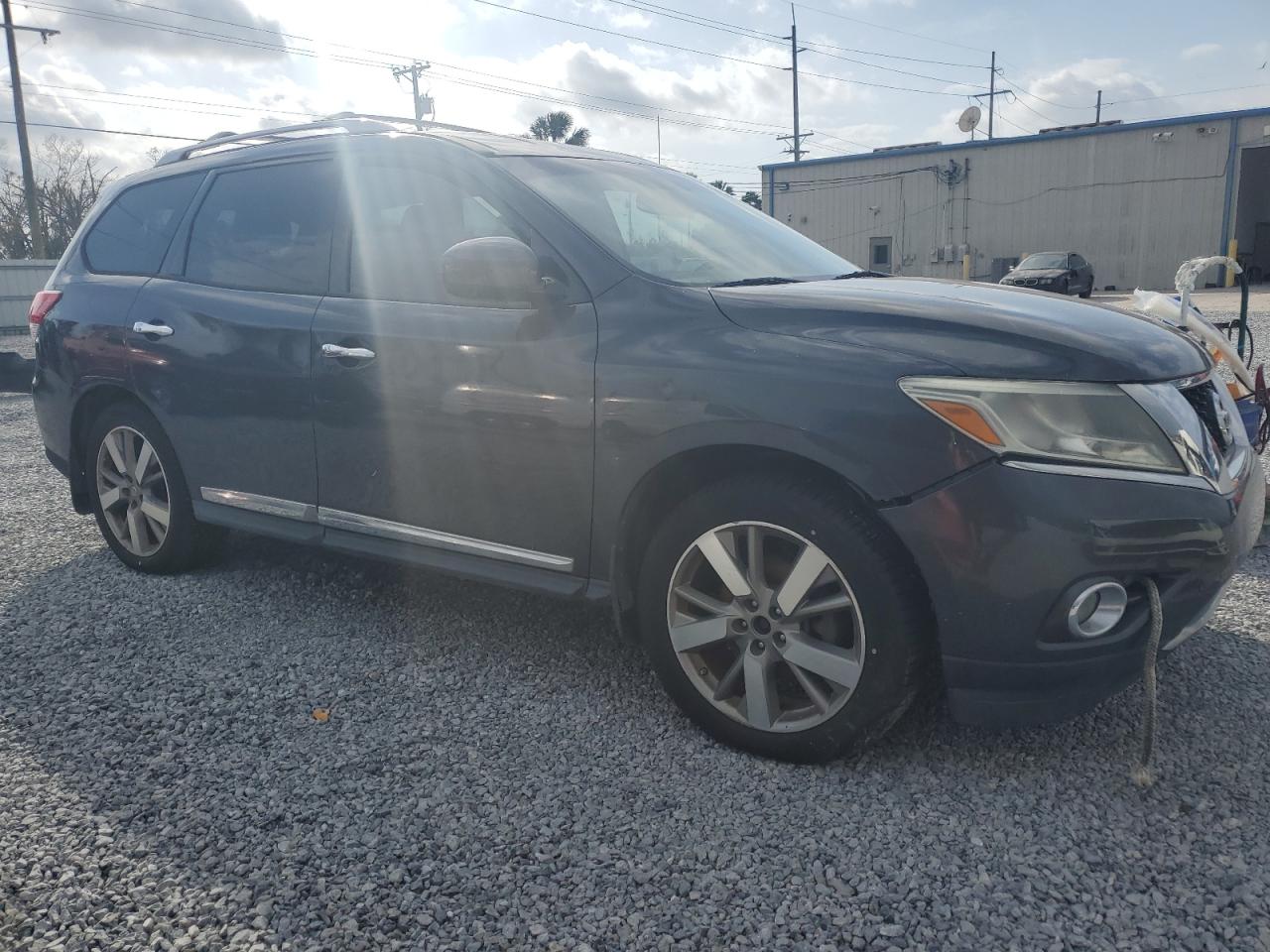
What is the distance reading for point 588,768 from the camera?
279 centimetres

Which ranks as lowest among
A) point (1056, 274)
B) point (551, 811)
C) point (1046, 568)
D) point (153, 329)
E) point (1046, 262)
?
point (551, 811)

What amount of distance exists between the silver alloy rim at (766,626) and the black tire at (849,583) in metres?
0.03

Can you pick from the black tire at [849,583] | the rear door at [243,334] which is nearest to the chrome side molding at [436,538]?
the rear door at [243,334]

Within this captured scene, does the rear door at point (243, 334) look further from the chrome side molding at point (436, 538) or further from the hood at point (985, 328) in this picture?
the hood at point (985, 328)

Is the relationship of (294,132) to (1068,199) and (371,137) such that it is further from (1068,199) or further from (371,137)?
(1068,199)

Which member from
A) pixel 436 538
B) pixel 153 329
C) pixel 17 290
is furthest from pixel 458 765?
pixel 17 290

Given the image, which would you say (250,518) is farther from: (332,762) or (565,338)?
(565,338)

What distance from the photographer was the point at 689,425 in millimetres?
2721

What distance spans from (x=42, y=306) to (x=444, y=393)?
2.66m

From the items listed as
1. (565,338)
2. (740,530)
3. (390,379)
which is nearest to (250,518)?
(390,379)

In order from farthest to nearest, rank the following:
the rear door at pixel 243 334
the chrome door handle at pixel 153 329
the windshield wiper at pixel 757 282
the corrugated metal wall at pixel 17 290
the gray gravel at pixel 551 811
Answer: the corrugated metal wall at pixel 17 290, the chrome door handle at pixel 153 329, the rear door at pixel 243 334, the windshield wiper at pixel 757 282, the gray gravel at pixel 551 811

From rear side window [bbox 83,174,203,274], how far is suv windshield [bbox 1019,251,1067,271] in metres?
28.9

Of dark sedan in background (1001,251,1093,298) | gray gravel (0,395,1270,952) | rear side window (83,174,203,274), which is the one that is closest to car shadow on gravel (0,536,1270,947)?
gray gravel (0,395,1270,952)

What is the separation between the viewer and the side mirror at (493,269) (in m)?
2.96
